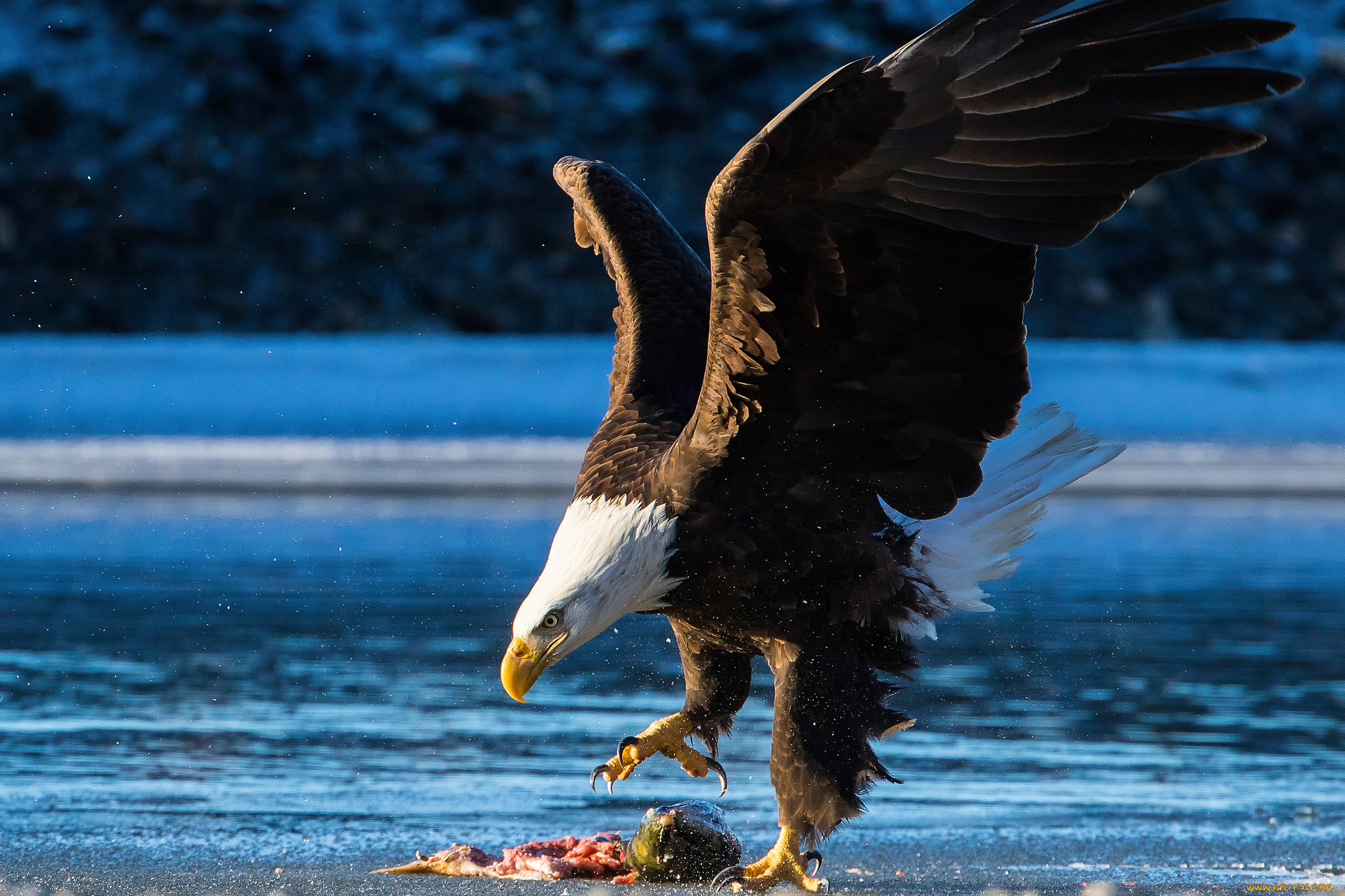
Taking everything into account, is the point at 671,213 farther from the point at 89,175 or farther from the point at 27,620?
the point at 27,620

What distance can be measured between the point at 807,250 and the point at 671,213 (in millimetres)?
10150

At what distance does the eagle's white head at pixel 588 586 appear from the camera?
3139 millimetres

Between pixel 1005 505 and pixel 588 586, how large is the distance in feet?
2.97

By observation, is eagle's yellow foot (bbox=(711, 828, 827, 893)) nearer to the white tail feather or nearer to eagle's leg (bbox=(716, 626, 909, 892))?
eagle's leg (bbox=(716, 626, 909, 892))

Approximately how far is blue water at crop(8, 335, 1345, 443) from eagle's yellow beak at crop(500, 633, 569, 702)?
673 centimetres

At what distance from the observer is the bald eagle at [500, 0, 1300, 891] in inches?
115

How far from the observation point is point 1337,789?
3.70 meters

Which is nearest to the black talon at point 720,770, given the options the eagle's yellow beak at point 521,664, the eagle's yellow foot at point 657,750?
the eagle's yellow foot at point 657,750

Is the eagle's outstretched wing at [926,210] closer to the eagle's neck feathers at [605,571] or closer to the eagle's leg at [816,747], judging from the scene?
the eagle's neck feathers at [605,571]

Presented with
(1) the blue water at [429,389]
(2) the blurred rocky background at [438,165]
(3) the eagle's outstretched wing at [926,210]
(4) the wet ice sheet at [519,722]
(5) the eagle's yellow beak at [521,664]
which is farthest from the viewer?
(2) the blurred rocky background at [438,165]

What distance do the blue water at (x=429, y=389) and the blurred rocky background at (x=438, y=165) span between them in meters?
2.95

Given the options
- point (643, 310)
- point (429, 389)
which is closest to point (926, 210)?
point (643, 310)

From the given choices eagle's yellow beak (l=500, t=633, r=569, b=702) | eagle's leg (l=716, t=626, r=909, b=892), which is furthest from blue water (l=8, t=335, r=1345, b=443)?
eagle's yellow beak (l=500, t=633, r=569, b=702)

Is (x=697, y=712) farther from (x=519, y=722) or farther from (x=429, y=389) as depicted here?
(x=429, y=389)
